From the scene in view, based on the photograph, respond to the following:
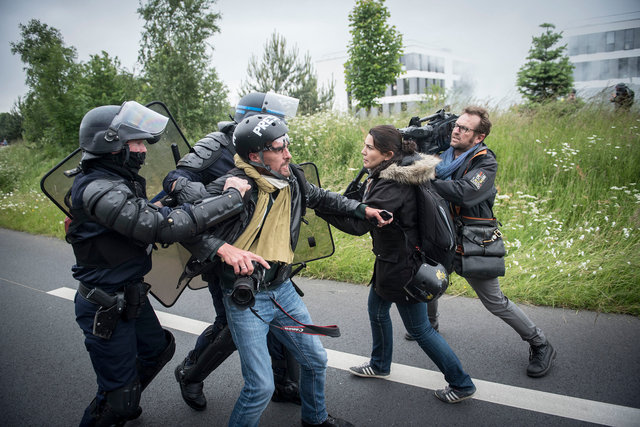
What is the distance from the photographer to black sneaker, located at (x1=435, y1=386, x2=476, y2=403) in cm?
249

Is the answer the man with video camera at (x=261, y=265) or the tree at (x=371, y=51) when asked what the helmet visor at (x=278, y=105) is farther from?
the tree at (x=371, y=51)

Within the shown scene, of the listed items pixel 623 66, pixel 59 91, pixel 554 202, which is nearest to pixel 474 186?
pixel 554 202

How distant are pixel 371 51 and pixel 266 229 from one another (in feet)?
41.1

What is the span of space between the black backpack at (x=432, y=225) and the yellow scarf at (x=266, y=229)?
0.84m

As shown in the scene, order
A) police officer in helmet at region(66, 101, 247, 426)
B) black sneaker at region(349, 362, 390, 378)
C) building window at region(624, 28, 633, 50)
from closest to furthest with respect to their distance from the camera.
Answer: police officer in helmet at region(66, 101, 247, 426) → black sneaker at region(349, 362, 390, 378) → building window at region(624, 28, 633, 50)

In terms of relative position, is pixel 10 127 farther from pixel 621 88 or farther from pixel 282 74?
pixel 621 88

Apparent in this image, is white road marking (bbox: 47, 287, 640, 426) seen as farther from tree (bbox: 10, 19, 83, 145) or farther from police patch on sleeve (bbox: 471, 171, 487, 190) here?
tree (bbox: 10, 19, 83, 145)

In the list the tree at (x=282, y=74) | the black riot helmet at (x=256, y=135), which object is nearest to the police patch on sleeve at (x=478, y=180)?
the black riot helmet at (x=256, y=135)

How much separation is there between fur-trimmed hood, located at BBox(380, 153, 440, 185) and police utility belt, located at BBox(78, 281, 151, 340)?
1.53 metres

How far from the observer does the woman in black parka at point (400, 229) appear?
2.29 meters

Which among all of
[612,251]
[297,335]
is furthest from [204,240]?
[612,251]

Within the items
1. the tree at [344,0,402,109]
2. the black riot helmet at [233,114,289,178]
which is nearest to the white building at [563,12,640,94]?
the tree at [344,0,402,109]

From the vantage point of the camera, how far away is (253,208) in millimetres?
2016

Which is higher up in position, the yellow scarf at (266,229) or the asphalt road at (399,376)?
the yellow scarf at (266,229)
